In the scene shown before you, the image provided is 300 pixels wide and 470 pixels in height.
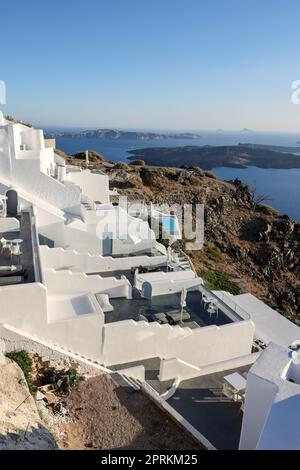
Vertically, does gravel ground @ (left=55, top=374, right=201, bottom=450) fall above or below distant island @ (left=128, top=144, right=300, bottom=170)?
below

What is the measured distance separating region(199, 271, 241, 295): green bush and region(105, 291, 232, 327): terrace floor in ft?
38.1

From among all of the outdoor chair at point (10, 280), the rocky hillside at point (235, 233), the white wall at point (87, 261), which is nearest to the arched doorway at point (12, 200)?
the white wall at point (87, 261)

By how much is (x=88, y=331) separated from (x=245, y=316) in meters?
7.30

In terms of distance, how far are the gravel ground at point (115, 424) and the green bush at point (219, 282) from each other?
17.7 metres

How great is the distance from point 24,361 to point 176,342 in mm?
5998

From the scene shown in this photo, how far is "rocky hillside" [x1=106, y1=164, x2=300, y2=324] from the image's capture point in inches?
1388

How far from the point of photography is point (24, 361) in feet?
41.8

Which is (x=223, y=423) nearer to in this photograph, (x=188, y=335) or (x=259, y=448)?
(x=188, y=335)

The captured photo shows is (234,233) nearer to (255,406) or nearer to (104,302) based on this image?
(104,302)

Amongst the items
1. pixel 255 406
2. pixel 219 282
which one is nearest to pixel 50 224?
pixel 255 406

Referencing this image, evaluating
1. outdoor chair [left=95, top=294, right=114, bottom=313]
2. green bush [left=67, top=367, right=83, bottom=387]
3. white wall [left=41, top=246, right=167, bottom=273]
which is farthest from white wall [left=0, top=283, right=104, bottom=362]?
white wall [left=41, top=246, right=167, bottom=273]

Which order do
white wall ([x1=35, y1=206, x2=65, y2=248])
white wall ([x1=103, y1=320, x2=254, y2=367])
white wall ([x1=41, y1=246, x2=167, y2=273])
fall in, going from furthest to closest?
white wall ([x1=35, y1=206, x2=65, y2=248]) → white wall ([x1=41, y1=246, x2=167, y2=273]) → white wall ([x1=103, y1=320, x2=254, y2=367])

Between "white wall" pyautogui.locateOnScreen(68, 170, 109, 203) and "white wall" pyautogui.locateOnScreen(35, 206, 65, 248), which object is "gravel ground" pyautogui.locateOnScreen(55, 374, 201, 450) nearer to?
"white wall" pyautogui.locateOnScreen(35, 206, 65, 248)

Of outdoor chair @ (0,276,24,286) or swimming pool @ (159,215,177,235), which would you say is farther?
swimming pool @ (159,215,177,235)
